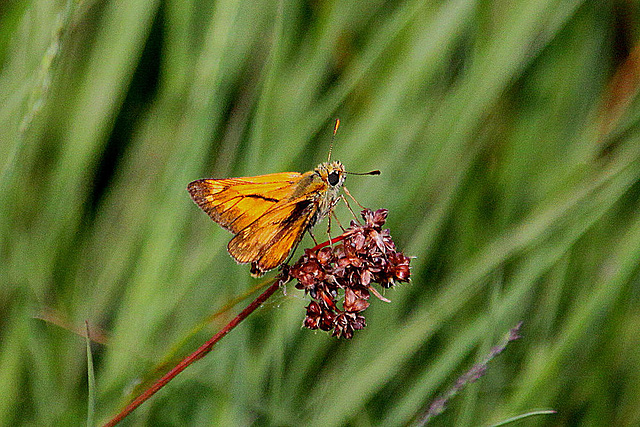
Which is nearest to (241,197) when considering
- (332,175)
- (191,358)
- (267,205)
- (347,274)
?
(267,205)

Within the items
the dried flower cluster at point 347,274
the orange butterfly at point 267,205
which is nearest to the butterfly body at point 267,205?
the orange butterfly at point 267,205

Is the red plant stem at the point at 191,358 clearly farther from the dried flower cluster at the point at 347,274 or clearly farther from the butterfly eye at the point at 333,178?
the butterfly eye at the point at 333,178

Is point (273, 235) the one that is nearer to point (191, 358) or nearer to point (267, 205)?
point (267, 205)

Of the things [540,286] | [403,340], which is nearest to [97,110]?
[403,340]

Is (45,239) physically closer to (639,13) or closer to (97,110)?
(97,110)

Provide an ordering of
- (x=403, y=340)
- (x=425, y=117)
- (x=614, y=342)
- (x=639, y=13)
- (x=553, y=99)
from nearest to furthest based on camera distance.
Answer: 1. (x=403, y=340)
2. (x=614, y=342)
3. (x=425, y=117)
4. (x=553, y=99)
5. (x=639, y=13)

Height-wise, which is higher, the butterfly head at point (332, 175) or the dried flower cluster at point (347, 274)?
the butterfly head at point (332, 175)
